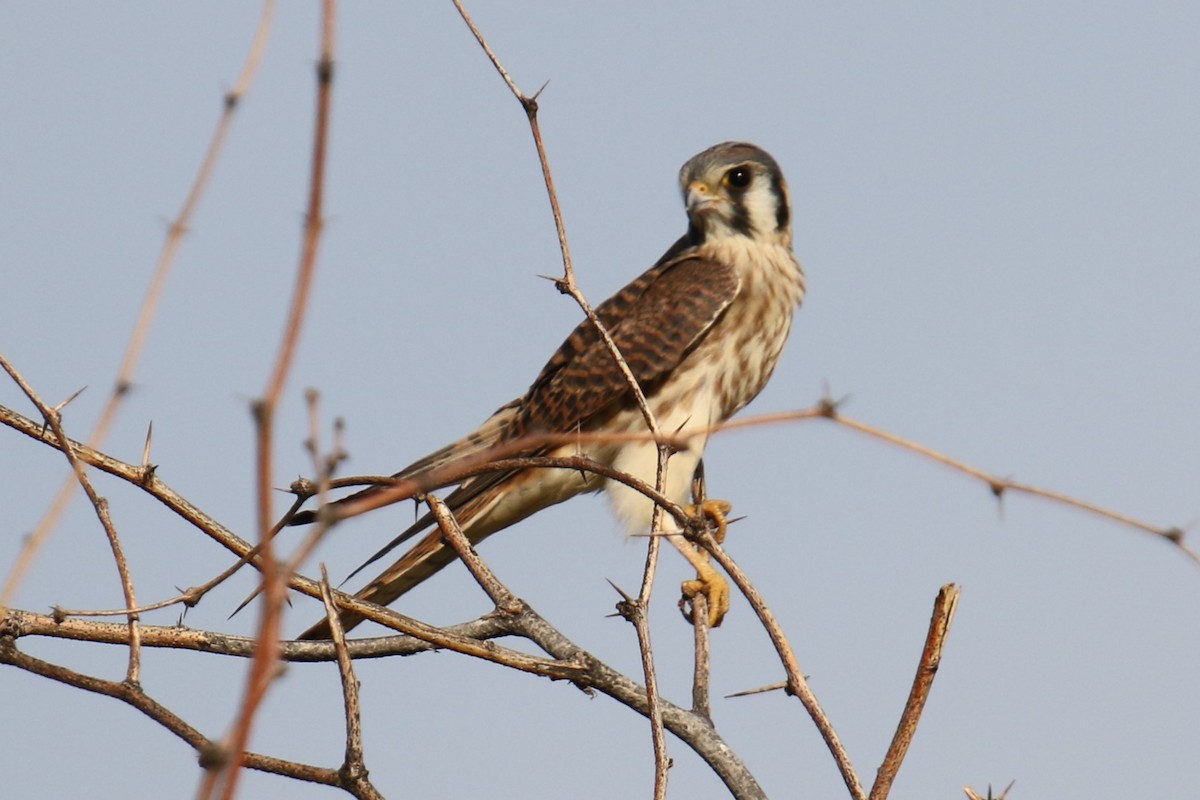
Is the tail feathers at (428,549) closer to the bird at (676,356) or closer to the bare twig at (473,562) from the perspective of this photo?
the bird at (676,356)

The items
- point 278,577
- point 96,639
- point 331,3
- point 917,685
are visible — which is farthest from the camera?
point 96,639

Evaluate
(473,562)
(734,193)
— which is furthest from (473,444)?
(473,562)

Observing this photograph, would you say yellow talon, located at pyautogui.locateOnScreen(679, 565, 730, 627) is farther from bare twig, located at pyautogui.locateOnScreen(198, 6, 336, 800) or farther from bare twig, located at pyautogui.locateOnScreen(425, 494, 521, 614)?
bare twig, located at pyautogui.locateOnScreen(198, 6, 336, 800)

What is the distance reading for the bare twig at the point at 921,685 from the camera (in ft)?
6.49

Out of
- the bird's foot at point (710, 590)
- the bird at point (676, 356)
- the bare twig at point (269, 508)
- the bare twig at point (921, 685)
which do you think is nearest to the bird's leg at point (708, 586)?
the bird's foot at point (710, 590)

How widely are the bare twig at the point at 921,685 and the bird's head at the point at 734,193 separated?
3.33 m

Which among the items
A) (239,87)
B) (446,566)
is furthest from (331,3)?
(446,566)

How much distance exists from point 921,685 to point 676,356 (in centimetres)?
294

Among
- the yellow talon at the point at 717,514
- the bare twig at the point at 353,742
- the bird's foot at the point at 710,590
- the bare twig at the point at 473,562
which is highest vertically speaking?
the yellow talon at the point at 717,514

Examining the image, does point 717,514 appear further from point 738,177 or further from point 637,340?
point 738,177

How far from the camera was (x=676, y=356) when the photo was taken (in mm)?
4875

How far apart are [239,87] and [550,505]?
3.21m

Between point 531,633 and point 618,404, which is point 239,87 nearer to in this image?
point 531,633

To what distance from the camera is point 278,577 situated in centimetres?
78
